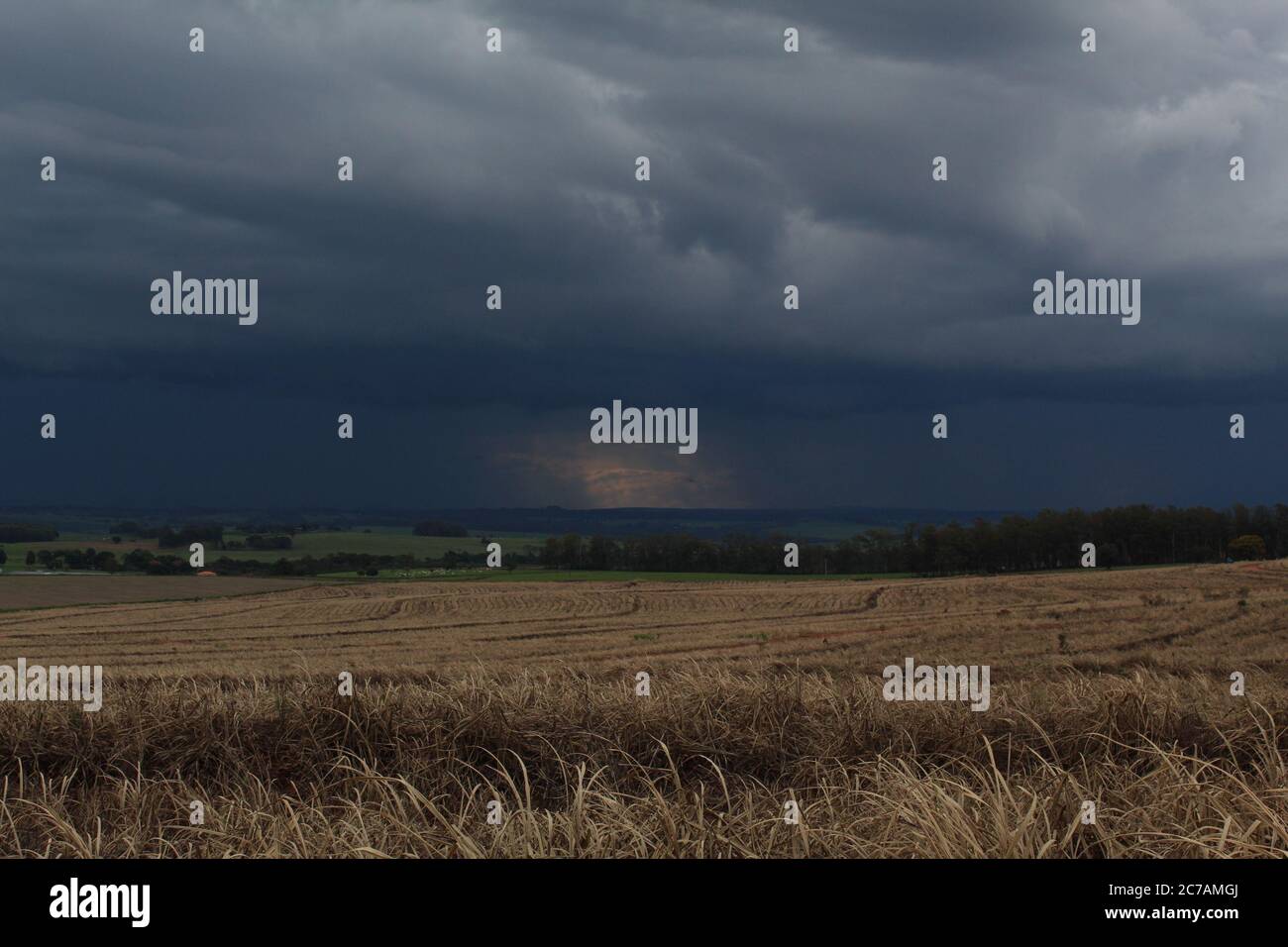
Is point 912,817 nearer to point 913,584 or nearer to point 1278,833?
point 1278,833

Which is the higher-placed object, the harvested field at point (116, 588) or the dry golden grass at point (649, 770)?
the dry golden grass at point (649, 770)

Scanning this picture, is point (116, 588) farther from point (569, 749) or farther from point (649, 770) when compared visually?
point (649, 770)

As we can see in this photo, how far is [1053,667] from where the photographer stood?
2538 cm

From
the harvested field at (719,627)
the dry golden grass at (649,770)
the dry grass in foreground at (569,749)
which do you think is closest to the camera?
the dry golden grass at (649,770)

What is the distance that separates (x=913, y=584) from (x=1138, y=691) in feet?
191

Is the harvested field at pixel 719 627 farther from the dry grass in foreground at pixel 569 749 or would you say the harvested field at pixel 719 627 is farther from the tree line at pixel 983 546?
the dry grass in foreground at pixel 569 749

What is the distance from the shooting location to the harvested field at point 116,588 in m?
70.7

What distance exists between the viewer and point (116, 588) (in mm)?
78250

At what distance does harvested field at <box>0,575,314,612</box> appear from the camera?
232 feet

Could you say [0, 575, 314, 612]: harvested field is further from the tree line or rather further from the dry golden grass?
the dry golden grass

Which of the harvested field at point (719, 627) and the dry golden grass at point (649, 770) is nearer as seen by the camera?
the dry golden grass at point (649, 770)

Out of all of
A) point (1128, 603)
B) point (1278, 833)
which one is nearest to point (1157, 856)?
point (1278, 833)

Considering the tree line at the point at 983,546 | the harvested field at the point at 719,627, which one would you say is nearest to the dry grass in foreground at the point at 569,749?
the harvested field at the point at 719,627

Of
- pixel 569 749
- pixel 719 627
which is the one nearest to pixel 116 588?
pixel 719 627
